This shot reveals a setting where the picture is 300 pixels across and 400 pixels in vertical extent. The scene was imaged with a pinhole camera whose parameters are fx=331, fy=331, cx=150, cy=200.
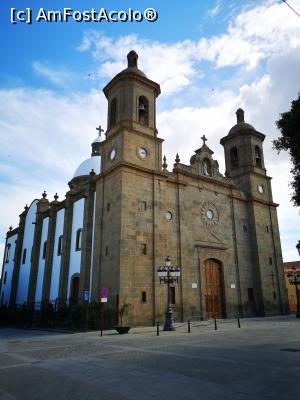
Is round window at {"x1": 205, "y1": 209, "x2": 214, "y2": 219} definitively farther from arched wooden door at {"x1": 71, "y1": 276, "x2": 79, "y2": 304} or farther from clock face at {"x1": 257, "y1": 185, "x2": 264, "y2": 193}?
arched wooden door at {"x1": 71, "y1": 276, "x2": 79, "y2": 304}

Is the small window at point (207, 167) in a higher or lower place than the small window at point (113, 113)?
lower

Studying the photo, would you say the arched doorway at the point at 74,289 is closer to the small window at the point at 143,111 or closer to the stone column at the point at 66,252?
the stone column at the point at 66,252

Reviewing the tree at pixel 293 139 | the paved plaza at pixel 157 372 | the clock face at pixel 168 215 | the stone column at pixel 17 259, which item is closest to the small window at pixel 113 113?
the clock face at pixel 168 215

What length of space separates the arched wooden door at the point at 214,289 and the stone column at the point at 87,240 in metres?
10.3

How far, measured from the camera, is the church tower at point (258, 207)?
33.0 meters

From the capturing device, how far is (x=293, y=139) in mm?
14023

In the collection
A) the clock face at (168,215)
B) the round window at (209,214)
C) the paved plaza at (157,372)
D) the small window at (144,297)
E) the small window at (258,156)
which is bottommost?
the paved plaza at (157,372)

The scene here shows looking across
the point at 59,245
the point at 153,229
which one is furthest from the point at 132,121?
the point at 59,245

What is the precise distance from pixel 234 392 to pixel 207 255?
23.5 metres

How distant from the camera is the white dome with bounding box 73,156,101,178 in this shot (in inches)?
1673

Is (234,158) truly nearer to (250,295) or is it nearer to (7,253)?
(250,295)

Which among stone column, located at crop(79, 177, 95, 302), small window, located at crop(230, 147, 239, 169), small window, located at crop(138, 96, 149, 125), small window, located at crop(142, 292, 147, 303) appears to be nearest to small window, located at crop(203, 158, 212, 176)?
small window, located at crop(230, 147, 239, 169)

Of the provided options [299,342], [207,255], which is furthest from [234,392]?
[207,255]

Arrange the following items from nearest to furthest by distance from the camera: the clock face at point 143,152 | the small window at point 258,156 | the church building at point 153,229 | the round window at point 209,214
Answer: the church building at point 153,229
the clock face at point 143,152
the round window at point 209,214
the small window at point 258,156
